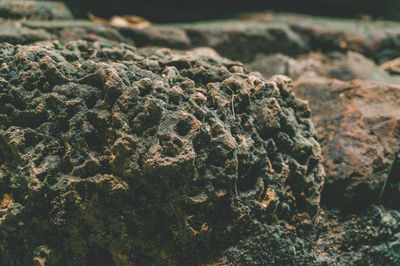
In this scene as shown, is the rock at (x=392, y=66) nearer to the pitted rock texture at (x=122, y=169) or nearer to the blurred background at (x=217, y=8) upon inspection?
the blurred background at (x=217, y=8)

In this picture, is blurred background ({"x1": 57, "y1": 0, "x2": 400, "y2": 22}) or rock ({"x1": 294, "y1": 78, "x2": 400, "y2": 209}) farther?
blurred background ({"x1": 57, "y1": 0, "x2": 400, "y2": 22})

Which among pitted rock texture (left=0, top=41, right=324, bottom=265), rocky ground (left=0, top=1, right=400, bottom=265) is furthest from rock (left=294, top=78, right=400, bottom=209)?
pitted rock texture (left=0, top=41, right=324, bottom=265)

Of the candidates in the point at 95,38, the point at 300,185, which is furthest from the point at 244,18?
the point at 300,185

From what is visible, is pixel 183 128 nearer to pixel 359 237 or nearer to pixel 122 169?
pixel 122 169

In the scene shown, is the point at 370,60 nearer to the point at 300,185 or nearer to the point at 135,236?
the point at 300,185

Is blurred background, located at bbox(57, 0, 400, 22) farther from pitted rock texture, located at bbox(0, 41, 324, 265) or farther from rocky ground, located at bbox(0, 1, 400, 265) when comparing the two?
pitted rock texture, located at bbox(0, 41, 324, 265)

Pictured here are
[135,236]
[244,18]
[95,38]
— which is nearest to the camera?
[135,236]

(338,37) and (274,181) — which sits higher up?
(338,37)

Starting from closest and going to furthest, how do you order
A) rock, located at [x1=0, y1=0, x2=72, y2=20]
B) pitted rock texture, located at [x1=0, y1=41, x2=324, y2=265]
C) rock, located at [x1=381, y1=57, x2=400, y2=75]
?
pitted rock texture, located at [x1=0, y1=41, x2=324, y2=265] < rock, located at [x1=0, y1=0, x2=72, y2=20] < rock, located at [x1=381, y1=57, x2=400, y2=75]
